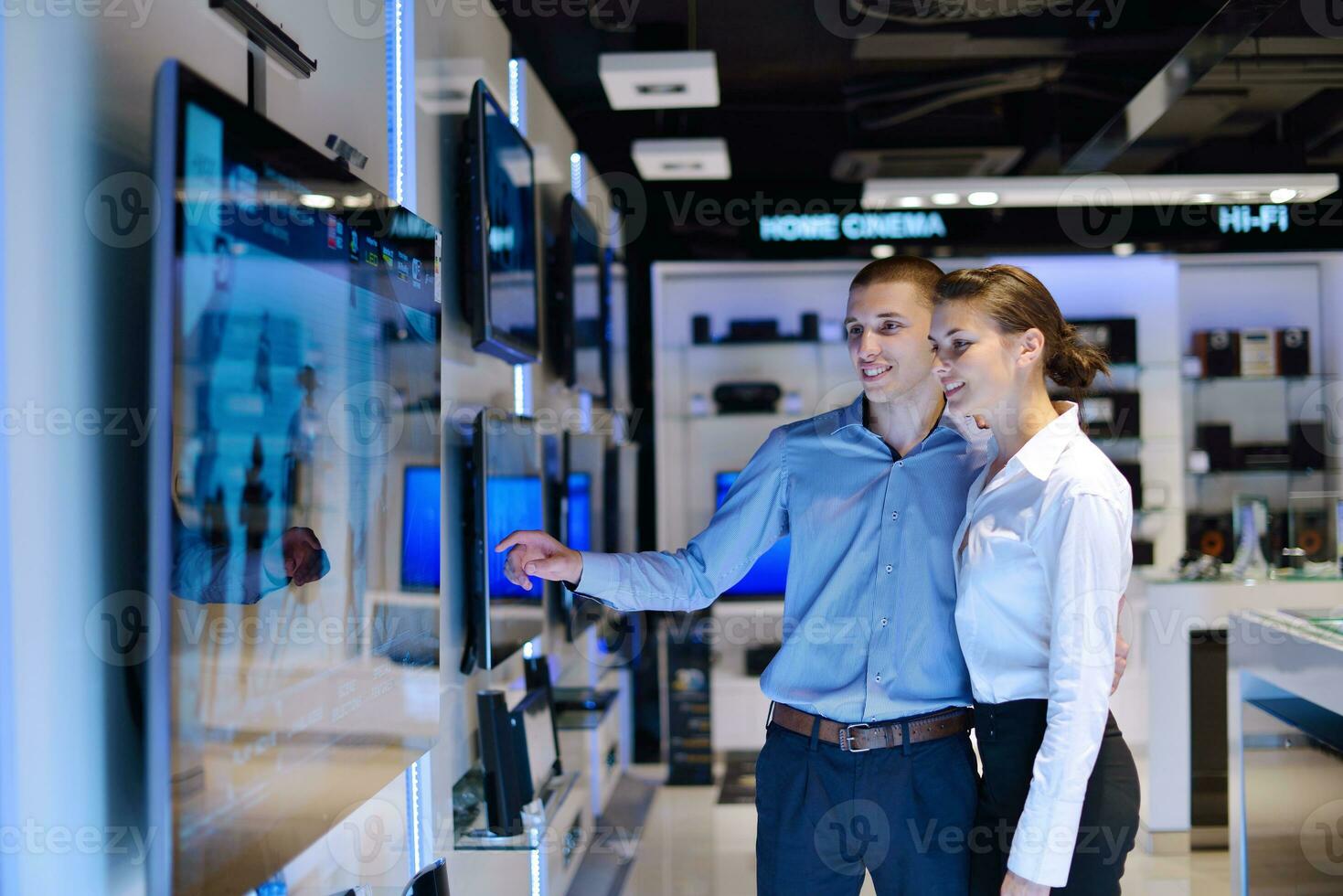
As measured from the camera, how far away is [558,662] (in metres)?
4.83

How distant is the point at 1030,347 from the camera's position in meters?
2.08

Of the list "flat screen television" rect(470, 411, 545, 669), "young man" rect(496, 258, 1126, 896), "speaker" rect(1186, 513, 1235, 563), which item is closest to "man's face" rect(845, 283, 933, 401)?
"young man" rect(496, 258, 1126, 896)

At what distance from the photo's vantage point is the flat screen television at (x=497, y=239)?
3078 mm

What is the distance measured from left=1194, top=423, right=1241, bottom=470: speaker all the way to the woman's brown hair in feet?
17.6

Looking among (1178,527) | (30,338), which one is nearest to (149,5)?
(30,338)

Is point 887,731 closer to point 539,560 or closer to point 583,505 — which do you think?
point 539,560

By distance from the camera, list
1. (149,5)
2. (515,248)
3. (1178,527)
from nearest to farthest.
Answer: (149,5), (515,248), (1178,527)

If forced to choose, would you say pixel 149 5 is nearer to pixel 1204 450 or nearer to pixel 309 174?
pixel 309 174

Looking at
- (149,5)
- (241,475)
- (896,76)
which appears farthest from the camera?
(896,76)

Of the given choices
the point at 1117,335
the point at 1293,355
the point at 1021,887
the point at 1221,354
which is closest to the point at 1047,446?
the point at 1021,887

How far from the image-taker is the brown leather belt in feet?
7.18

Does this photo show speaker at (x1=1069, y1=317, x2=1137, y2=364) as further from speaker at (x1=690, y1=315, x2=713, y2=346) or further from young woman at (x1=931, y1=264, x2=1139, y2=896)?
young woman at (x1=931, y1=264, x2=1139, y2=896)

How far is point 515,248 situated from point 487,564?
1.07 metres

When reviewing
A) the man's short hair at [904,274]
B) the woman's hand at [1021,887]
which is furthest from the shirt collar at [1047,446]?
the woman's hand at [1021,887]
